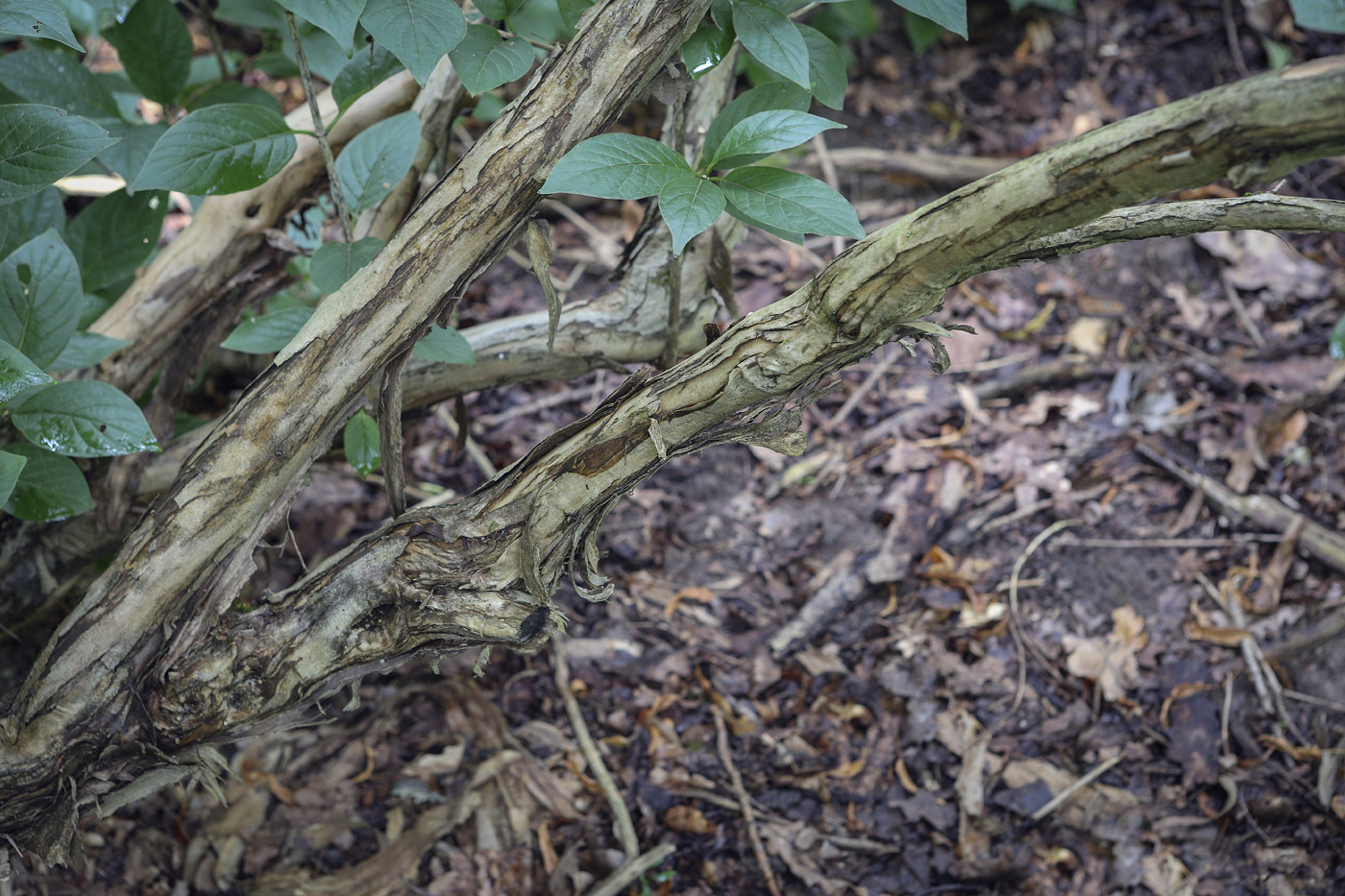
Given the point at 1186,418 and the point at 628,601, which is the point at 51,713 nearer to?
the point at 628,601

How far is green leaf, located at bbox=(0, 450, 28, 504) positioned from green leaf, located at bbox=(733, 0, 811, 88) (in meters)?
1.16

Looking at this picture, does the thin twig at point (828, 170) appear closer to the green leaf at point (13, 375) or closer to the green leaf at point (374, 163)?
the green leaf at point (374, 163)

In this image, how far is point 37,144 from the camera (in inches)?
47.4

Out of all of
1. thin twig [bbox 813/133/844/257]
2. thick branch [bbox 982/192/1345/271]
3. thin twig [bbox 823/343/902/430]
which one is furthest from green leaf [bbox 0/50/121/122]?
thin twig [bbox 813/133/844/257]

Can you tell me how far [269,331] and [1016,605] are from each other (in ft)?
7.10

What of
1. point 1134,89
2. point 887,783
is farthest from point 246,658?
point 1134,89

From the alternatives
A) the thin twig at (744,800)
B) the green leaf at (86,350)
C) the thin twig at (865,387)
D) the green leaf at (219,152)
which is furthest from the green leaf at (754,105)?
the thin twig at (865,387)

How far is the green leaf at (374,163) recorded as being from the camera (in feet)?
4.70

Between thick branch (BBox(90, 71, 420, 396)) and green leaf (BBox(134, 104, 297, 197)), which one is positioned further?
thick branch (BBox(90, 71, 420, 396))

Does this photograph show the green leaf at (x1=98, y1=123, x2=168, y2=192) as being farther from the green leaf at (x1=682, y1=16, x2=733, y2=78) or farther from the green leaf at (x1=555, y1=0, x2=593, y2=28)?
the green leaf at (x1=682, y1=16, x2=733, y2=78)

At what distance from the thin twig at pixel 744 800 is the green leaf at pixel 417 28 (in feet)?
6.00

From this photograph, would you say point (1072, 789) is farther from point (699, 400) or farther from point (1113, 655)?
point (699, 400)

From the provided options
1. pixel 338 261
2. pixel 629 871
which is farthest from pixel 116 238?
pixel 629 871

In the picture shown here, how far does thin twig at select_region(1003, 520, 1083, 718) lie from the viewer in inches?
94.3
